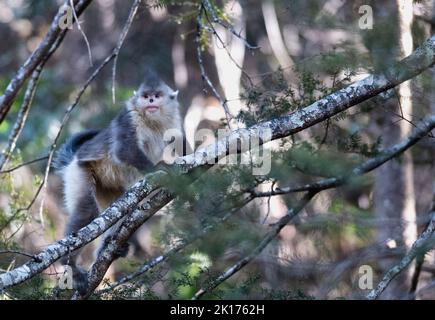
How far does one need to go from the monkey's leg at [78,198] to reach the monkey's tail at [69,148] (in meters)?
0.15

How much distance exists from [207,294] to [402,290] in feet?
8.50

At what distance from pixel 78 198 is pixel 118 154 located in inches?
18.5

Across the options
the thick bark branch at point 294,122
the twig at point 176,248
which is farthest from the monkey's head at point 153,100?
the thick bark branch at point 294,122

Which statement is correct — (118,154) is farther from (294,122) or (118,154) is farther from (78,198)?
(294,122)

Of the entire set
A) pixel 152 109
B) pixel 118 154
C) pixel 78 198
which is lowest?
pixel 78 198

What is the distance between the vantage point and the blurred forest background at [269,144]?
4523 mm

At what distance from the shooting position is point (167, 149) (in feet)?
19.3

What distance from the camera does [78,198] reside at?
579 cm

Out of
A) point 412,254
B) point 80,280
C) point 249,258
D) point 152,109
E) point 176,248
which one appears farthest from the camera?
point 152,109

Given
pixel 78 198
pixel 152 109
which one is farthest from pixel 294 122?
pixel 78 198

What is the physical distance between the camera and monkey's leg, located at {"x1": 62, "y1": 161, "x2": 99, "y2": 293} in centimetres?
562

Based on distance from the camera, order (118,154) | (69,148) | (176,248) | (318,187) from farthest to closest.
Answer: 1. (69,148)
2. (118,154)
3. (318,187)
4. (176,248)
